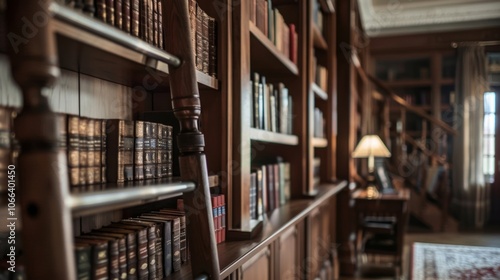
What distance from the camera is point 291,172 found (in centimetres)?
254

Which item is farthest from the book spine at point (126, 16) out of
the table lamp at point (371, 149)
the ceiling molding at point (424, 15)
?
the ceiling molding at point (424, 15)

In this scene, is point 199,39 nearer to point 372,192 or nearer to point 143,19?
point 143,19

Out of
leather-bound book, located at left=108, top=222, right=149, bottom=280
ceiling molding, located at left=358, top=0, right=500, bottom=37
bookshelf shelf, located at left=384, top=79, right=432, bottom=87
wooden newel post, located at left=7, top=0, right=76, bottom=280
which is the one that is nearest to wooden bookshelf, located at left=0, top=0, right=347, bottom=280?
wooden newel post, located at left=7, top=0, right=76, bottom=280

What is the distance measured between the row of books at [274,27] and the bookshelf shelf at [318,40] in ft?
1.62

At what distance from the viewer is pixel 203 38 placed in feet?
4.23

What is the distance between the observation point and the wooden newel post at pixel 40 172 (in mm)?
551

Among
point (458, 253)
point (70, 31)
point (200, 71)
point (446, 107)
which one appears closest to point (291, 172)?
point (200, 71)

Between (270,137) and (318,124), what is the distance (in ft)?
4.34

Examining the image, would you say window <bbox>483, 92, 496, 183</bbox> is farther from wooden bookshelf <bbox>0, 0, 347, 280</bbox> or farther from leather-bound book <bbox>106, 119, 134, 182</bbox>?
leather-bound book <bbox>106, 119, 134, 182</bbox>

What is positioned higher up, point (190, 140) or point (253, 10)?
point (253, 10)

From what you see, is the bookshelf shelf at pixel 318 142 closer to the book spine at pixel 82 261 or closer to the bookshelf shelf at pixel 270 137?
the bookshelf shelf at pixel 270 137

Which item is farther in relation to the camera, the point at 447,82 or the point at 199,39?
the point at 447,82

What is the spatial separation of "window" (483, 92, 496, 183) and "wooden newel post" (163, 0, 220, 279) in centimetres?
641

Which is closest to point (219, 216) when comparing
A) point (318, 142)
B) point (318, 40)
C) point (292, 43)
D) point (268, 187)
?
Answer: point (268, 187)
